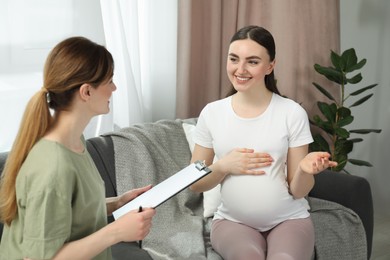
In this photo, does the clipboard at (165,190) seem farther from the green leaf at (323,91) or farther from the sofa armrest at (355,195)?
the green leaf at (323,91)

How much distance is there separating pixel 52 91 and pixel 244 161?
71 centimetres

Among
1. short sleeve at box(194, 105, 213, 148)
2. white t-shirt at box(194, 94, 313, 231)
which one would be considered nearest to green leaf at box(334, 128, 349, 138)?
white t-shirt at box(194, 94, 313, 231)

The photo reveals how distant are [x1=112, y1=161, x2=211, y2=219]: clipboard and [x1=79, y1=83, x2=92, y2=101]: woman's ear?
0.30 meters

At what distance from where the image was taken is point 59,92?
138cm

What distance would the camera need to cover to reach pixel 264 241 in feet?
6.34

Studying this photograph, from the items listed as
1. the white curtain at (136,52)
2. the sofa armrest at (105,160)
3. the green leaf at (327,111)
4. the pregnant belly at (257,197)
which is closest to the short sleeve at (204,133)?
the pregnant belly at (257,197)

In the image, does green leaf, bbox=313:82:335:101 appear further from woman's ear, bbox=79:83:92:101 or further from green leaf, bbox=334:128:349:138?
woman's ear, bbox=79:83:92:101

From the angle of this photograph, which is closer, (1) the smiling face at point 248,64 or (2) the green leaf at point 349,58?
(1) the smiling face at point 248,64

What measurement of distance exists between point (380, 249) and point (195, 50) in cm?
145

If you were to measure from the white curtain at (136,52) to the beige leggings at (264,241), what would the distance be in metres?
0.96

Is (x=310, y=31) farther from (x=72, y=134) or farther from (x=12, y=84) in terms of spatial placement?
(x=72, y=134)

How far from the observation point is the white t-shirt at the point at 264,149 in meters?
1.90

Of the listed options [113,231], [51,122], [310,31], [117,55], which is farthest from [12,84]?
[310,31]

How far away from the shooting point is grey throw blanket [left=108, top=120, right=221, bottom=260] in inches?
86.4
